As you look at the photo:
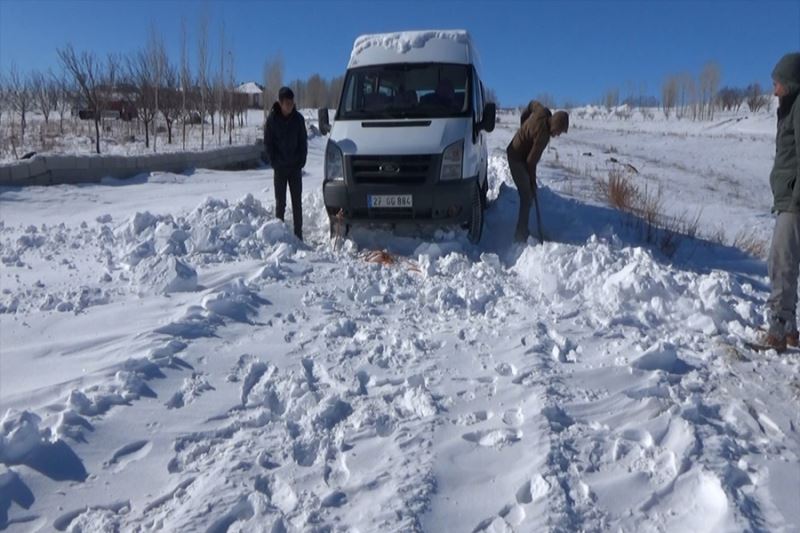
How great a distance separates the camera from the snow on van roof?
803 centimetres

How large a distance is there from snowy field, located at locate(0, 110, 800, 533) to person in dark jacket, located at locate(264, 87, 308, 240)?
0.68m

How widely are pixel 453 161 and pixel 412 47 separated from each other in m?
1.94

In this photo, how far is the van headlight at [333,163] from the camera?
24.0 ft

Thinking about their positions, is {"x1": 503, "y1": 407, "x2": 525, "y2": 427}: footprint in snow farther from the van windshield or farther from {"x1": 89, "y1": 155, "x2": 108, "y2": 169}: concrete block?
{"x1": 89, "y1": 155, "x2": 108, "y2": 169}: concrete block

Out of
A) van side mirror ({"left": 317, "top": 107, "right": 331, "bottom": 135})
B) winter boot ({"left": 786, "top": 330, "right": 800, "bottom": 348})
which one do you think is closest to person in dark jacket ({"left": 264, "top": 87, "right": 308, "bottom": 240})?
van side mirror ({"left": 317, "top": 107, "right": 331, "bottom": 135})

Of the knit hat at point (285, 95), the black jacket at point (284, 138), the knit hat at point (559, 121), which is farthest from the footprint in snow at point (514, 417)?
the knit hat at point (285, 95)

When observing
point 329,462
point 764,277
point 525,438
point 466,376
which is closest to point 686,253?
point 764,277

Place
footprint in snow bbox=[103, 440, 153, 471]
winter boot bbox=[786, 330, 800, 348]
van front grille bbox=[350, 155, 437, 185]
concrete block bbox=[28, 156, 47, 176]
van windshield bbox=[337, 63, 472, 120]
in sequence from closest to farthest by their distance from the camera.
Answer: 1. footprint in snow bbox=[103, 440, 153, 471]
2. winter boot bbox=[786, 330, 800, 348]
3. van front grille bbox=[350, 155, 437, 185]
4. van windshield bbox=[337, 63, 472, 120]
5. concrete block bbox=[28, 156, 47, 176]

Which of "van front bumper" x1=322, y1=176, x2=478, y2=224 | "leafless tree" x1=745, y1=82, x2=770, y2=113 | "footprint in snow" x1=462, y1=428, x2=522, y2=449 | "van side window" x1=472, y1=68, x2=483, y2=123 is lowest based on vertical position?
"footprint in snow" x1=462, y1=428, x2=522, y2=449

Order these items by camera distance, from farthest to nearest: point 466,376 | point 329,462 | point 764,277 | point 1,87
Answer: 1. point 1,87
2. point 764,277
3. point 466,376
4. point 329,462

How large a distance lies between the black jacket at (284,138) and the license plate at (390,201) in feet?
4.50

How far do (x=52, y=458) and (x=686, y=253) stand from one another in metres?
7.28

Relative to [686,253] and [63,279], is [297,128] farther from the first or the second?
[686,253]

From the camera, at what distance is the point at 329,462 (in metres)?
3.38
